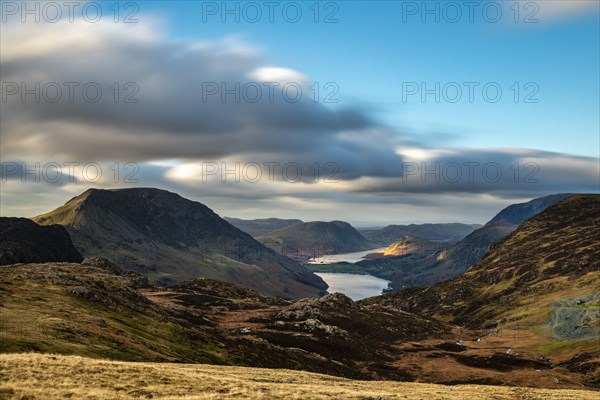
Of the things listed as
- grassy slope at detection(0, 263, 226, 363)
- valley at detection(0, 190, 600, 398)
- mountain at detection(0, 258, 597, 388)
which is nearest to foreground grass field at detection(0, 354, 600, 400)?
valley at detection(0, 190, 600, 398)

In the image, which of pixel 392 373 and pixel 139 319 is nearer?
pixel 139 319

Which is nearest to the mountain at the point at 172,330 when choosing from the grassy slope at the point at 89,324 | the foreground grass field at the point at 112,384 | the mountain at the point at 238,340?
the grassy slope at the point at 89,324

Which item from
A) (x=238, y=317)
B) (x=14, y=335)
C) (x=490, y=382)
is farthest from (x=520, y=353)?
(x=14, y=335)

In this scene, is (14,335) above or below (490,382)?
above

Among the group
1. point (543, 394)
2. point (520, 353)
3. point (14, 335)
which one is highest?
point (14, 335)

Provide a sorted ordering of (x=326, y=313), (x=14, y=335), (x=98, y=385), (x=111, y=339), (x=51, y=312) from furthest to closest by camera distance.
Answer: (x=326, y=313) → (x=51, y=312) → (x=111, y=339) → (x=14, y=335) → (x=98, y=385)

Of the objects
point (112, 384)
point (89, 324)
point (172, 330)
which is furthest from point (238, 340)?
point (112, 384)

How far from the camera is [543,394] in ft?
203

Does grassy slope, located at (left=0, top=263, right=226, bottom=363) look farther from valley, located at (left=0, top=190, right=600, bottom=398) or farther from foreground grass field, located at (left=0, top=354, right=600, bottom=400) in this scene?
foreground grass field, located at (left=0, top=354, right=600, bottom=400)

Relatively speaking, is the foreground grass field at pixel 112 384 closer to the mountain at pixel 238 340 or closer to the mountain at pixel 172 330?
the mountain at pixel 238 340

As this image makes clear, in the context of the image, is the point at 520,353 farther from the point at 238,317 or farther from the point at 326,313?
the point at 238,317

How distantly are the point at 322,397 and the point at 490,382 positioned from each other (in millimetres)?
99583

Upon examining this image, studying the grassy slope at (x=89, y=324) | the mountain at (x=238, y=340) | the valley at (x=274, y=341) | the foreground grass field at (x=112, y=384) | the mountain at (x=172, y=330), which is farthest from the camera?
the mountain at (x=172, y=330)

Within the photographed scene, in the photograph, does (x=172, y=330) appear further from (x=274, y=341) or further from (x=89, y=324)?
(x=274, y=341)
